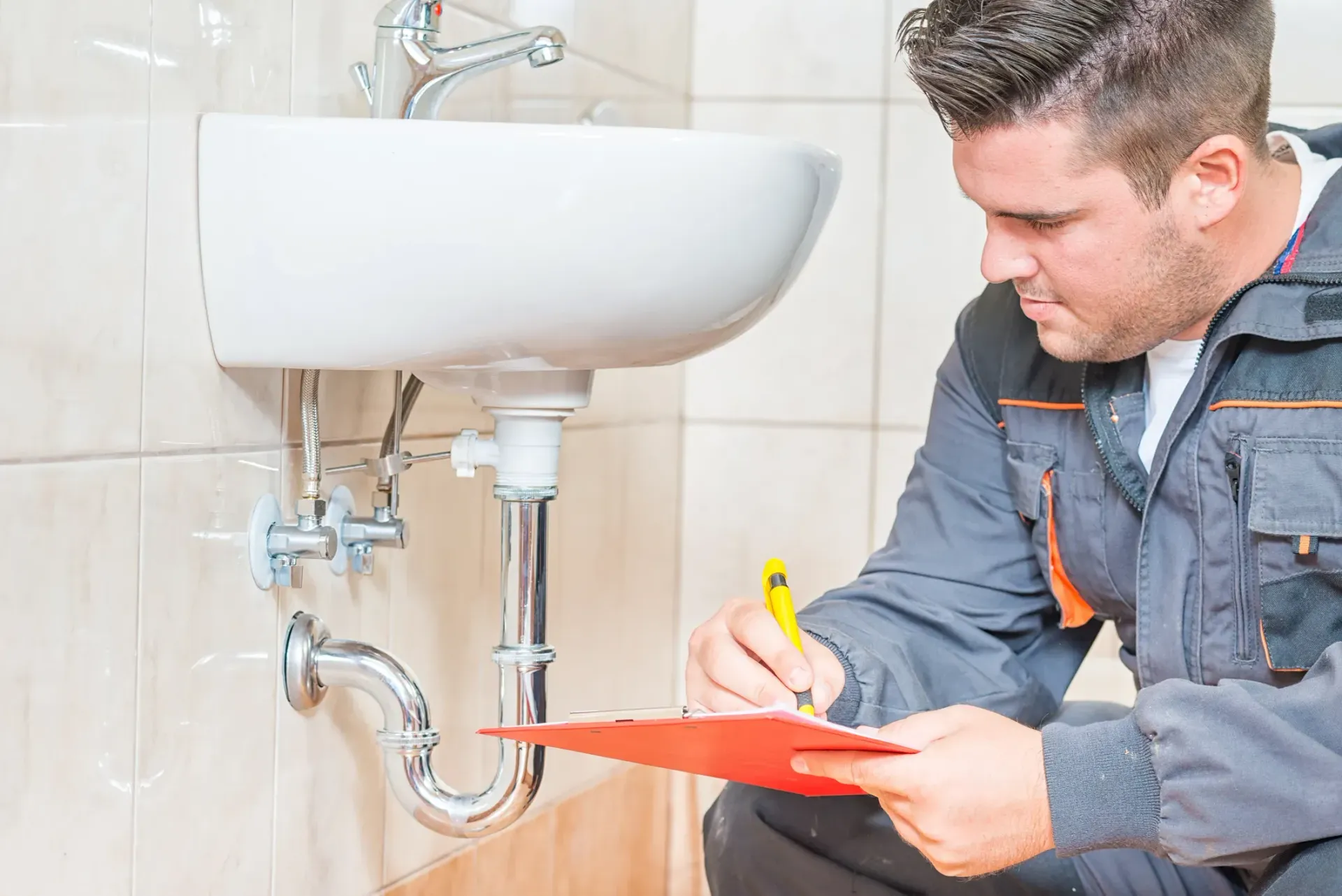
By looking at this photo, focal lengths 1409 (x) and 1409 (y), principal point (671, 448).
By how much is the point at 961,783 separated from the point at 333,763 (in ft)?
1.97

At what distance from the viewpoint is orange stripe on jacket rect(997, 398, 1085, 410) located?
1.24m

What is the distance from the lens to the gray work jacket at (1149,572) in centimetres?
91

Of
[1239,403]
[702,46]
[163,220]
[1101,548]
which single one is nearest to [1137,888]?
[1101,548]

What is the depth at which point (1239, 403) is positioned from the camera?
42.6 inches

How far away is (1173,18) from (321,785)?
3.06 feet

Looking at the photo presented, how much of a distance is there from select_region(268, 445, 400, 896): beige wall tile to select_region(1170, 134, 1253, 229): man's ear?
2.37 ft

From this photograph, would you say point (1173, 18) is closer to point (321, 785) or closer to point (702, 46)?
point (321, 785)

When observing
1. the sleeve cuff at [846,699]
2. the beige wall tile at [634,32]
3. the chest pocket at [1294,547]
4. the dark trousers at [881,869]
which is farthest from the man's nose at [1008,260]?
the beige wall tile at [634,32]

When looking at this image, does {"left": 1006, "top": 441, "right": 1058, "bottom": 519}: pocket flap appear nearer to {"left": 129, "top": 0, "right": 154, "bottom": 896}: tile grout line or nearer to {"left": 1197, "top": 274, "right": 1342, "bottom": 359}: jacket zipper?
{"left": 1197, "top": 274, "right": 1342, "bottom": 359}: jacket zipper

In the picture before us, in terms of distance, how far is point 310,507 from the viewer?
1127 millimetres

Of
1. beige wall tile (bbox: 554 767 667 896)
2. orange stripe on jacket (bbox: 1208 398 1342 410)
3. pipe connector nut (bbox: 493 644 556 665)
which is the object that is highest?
orange stripe on jacket (bbox: 1208 398 1342 410)

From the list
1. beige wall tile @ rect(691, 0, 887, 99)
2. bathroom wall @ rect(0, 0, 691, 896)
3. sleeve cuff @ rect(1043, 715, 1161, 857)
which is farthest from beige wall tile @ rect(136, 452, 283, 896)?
beige wall tile @ rect(691, 0, 887, 99)

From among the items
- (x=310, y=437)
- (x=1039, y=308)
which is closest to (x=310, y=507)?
(x=310, y=437)

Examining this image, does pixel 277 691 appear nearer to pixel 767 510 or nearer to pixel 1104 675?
pixel 767 510
